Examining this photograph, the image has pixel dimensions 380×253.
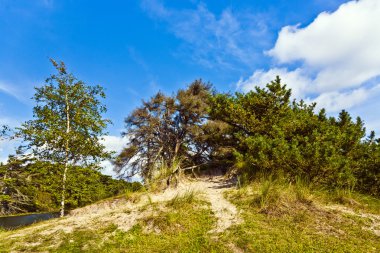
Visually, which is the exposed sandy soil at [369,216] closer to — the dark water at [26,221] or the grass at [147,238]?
the grass at [147,238]

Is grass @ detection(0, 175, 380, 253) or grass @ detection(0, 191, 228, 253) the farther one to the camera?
grass @ detection(0, 191, 228, 253)

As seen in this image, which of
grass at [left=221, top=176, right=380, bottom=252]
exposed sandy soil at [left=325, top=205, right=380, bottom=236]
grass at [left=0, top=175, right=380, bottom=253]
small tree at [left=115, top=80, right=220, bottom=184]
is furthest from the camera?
small tree at [left=115, top=80, right=220, bottom=184]

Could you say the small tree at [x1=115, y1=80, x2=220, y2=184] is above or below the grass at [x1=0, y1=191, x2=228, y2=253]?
above

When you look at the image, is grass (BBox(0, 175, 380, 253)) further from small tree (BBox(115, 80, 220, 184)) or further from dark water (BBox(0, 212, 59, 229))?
small tree (BBox(115, 80, 220, 184))

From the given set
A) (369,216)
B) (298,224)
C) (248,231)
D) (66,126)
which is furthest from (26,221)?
(369,216)

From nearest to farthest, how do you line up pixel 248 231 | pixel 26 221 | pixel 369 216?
1. pixel 248 231
2. pixel 369 216
3. pixel 26 221

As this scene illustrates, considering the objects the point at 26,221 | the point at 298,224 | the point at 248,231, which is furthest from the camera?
the point at 26,221

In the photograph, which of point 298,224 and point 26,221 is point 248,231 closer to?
point 298,224

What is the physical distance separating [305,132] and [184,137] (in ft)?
26.3

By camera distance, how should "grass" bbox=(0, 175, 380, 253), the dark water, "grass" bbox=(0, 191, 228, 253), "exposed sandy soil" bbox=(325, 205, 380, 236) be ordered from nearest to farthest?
"grass" bbox=(0, 175, 380, 253)
"grass" bbox=(0, 191, 228, 253)
"exposed sandy soil" bbox=(325, 205, 380, 236)
the dark water

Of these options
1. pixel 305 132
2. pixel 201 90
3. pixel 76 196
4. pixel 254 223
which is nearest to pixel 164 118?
pixel 201 90

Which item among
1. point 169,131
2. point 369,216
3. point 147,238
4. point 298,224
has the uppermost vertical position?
point 169,131

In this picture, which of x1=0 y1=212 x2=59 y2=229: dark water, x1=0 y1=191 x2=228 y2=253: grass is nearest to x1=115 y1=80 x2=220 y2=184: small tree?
x1=0 y1=212 x2=59 y2=229: dark water

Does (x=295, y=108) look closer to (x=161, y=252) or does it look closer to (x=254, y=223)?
(x=254, y=223)
